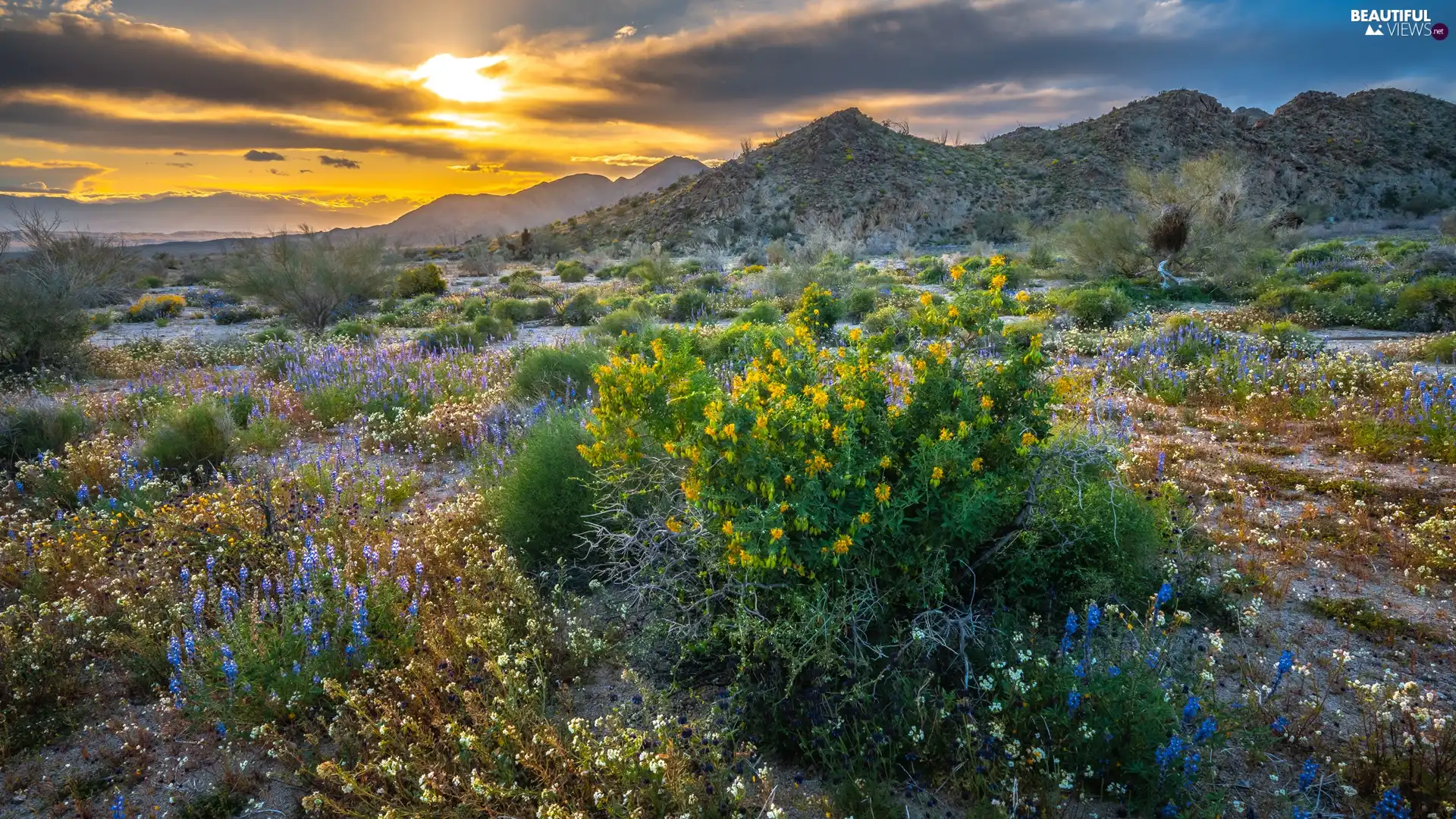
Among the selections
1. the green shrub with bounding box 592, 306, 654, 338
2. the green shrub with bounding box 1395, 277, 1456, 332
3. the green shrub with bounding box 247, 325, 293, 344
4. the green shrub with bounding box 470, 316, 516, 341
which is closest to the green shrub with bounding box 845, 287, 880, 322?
the green shrub with bounding box 592, 306, 654, 338

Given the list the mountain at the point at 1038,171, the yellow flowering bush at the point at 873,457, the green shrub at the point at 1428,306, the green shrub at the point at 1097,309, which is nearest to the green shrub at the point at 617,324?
the green shrub at the point at 1097,309

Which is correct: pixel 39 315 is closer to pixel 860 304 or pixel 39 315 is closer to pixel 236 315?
pixel 236 315

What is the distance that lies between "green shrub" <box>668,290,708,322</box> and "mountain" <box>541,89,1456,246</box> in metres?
24.0

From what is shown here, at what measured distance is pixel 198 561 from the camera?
180 inches

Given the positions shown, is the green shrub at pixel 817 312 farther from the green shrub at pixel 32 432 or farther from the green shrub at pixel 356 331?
the green shrub at pixel 356 331

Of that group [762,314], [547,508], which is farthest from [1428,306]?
[547,508]

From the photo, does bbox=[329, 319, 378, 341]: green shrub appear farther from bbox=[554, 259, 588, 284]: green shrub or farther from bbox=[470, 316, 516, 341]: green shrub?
bbox=[554, 259, 588, 284]: green shrub

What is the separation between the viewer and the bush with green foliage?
16.8m

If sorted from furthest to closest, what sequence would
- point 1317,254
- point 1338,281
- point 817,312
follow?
1. point 1317,254
2. point 1338,281
3. point 817,312

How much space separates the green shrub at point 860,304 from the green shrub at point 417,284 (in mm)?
13350

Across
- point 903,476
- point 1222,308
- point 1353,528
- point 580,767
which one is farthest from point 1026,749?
point 1222,308

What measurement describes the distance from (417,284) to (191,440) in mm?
17165

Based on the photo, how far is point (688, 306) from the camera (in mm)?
16297

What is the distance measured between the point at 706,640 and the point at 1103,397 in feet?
A: 20.2
